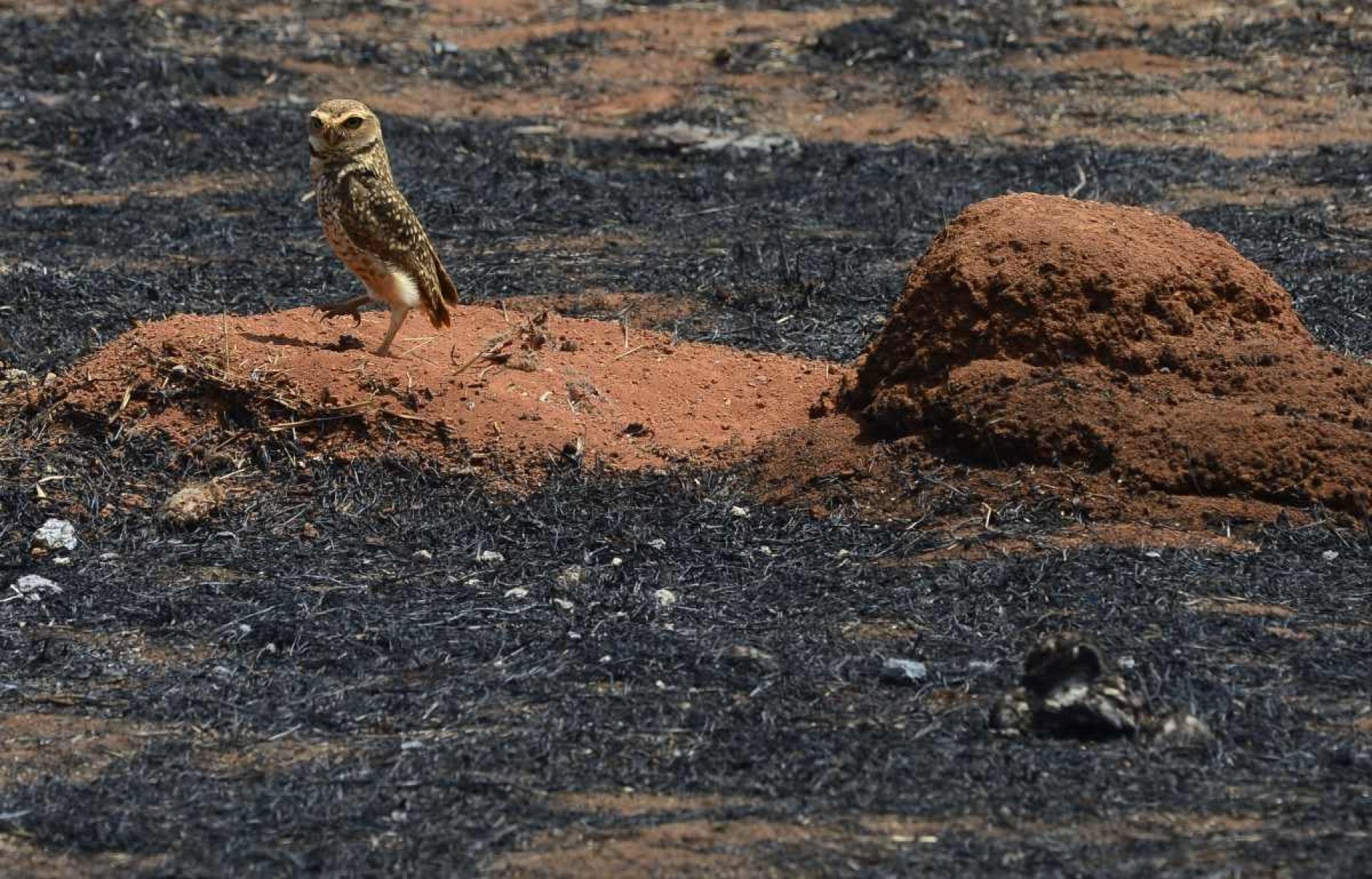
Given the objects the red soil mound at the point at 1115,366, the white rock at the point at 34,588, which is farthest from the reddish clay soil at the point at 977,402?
the white rock at the point at 34,588

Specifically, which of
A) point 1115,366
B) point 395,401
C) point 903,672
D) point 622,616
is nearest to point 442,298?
point 395,401

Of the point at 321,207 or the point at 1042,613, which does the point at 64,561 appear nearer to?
the point at 321,207

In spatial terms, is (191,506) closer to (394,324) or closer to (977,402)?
(394,324)

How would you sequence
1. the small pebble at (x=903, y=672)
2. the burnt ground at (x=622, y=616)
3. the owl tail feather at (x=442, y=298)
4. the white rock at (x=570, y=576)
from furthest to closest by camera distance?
the owl tail feather at (x=442, y=298) → the white rock at (x=570, y=576) → the small pebble at (x=903, y=672) → the burnt ground at (x=622, y=616)

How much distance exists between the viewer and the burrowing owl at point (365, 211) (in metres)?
7.72

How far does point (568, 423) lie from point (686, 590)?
4.63ft

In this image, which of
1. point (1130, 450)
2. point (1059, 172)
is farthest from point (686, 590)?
point (1059, 172)

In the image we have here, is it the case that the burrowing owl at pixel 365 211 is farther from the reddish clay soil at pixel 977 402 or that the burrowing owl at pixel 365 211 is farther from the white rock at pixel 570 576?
the white rock at pixel 570 576

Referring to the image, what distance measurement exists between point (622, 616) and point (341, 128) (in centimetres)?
260

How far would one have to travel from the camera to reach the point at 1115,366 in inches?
291

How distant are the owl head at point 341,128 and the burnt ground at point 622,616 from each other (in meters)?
1.30

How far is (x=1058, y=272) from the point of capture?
7.38m

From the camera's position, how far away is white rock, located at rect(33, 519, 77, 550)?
700cm

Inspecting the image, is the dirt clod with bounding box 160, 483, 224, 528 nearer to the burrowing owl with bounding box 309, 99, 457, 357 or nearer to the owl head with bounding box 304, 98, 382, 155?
the burrowing owl with bounding box 309, 99, 457, 357
